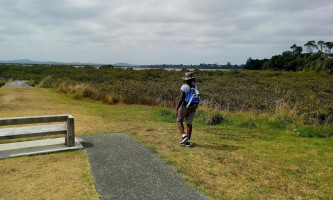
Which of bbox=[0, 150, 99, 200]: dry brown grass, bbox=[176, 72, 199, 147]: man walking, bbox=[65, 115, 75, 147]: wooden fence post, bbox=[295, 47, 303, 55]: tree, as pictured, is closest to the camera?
bbox=[0, 150, 99, 200]: dry brown grass

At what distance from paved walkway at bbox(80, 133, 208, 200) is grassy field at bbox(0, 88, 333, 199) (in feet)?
0.66

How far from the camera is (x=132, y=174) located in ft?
15.6

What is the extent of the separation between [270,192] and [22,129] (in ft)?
17.3

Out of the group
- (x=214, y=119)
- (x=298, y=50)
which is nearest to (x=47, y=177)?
(x=214, y=119)

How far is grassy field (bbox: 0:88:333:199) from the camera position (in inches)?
166

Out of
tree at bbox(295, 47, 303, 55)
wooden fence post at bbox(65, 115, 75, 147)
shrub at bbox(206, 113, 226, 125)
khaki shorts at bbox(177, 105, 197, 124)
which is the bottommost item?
shrub at bbox(206, 113, 226, 125)

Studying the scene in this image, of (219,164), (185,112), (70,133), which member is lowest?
(219,164)

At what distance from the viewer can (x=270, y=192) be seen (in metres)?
4.29

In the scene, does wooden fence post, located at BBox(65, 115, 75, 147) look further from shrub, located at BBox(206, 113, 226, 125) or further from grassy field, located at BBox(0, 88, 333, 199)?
shrub, located at BBox(206, 113, 226, 125)

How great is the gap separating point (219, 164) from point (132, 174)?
186 cm

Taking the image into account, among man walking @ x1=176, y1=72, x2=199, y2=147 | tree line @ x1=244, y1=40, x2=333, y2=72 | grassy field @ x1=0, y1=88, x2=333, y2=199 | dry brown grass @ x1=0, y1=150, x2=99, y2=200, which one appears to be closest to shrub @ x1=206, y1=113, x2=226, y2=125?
grassy field @ x1=0, y1=88, x2=333, y2=199

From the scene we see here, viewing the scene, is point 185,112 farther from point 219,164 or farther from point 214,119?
point 214,119

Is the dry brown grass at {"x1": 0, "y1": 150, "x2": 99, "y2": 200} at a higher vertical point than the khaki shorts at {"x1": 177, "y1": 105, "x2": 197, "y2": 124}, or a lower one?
lower

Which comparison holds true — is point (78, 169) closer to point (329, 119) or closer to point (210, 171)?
point (210, 171)
